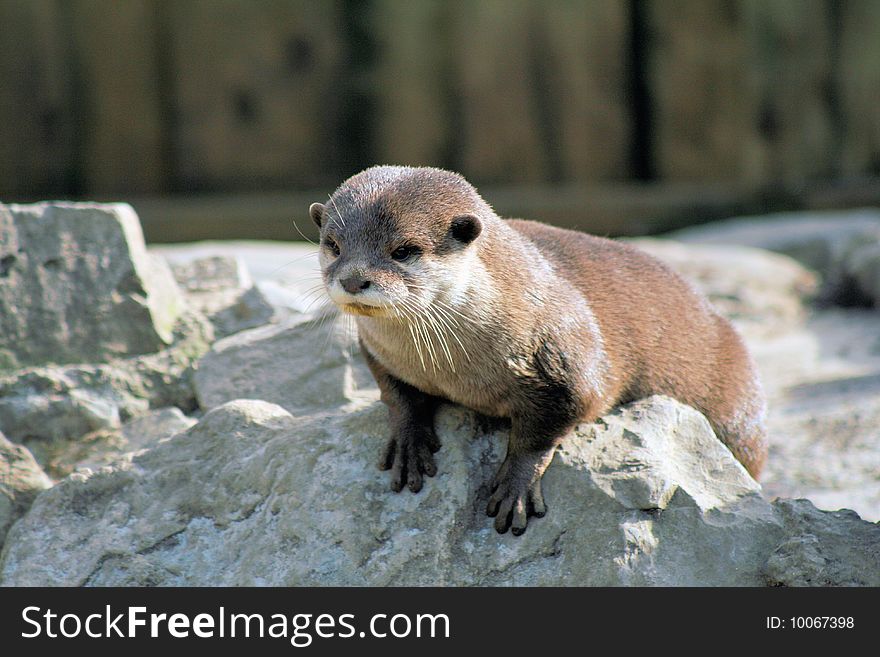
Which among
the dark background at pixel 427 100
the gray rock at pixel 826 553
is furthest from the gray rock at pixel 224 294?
the dark background at pixel 427 100

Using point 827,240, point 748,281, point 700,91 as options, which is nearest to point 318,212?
point 748,281

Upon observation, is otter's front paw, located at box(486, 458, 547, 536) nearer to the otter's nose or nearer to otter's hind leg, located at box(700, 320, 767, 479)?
the otter's nose

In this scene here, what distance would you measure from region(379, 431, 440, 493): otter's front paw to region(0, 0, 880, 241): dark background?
432 centimetres

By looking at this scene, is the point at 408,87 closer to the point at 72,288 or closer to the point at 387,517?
the point at 72,288

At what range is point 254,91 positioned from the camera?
24.2ft

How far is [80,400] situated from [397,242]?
4.52 feet

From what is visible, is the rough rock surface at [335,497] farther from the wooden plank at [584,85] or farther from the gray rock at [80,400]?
the wooden plank at [584,85]

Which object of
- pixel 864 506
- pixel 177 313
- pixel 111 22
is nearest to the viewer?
pixel 864 506

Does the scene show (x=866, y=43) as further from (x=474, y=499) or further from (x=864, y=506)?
(x=474, y=499)

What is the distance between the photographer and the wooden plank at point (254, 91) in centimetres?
725
